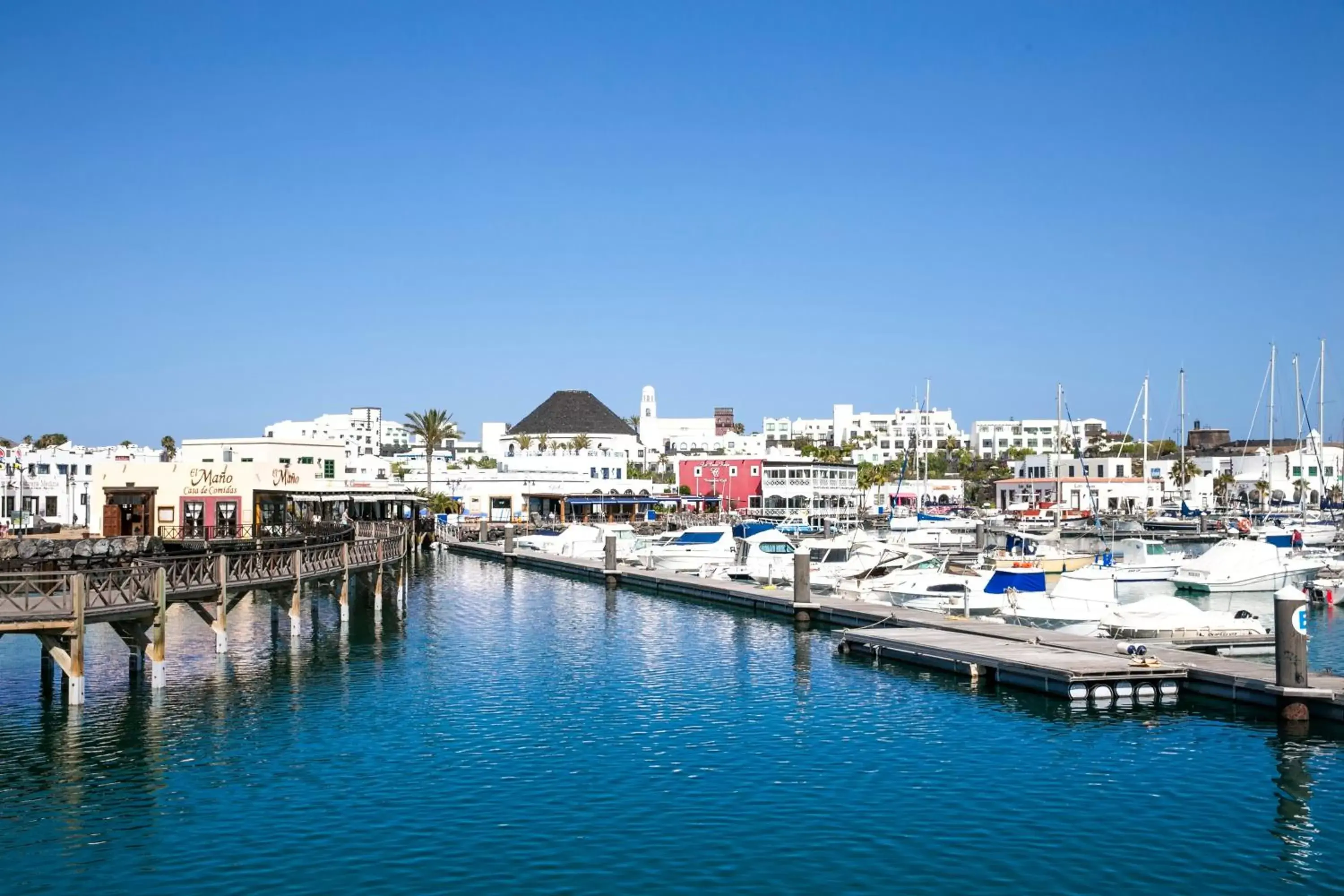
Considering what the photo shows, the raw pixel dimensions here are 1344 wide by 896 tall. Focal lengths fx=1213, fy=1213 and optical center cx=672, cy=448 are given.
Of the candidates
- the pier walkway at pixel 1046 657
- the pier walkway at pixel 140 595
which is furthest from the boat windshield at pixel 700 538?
the pier walkway at pixel 140 595

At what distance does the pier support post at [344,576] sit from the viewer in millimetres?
45156

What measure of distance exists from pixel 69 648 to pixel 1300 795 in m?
26.7

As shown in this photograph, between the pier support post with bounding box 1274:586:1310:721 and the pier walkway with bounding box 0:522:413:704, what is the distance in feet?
88.0

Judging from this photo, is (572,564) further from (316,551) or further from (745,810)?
(745,810)

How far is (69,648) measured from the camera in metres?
28.3

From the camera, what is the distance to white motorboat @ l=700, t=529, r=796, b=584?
211ft

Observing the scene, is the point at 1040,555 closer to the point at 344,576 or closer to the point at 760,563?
the point at 760,563

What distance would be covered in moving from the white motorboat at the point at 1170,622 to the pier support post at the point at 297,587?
27.0 metres

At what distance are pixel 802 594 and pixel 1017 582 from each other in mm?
8665

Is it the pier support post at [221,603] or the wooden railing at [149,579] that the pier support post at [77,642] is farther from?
the pier support post at [221,603]

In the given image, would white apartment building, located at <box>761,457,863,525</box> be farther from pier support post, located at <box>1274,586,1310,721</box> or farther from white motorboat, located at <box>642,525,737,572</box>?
pier support post, located at <box>1274,586,1310,721</box>

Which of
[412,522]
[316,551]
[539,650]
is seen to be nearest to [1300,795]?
[539,650]

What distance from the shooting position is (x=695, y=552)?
72500 mm

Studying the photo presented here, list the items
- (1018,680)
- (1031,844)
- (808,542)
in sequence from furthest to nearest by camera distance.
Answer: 1. (808,542)
2. (1018,680)
3. (1031,844)
